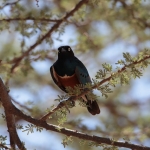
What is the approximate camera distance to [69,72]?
387 cm

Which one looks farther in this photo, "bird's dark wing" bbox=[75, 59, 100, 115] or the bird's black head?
→ the bird's black head

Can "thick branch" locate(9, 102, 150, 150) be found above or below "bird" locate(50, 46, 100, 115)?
below

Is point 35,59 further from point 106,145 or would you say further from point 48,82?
point 48,82

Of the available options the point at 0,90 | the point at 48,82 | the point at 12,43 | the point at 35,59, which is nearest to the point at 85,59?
the point at 48,82

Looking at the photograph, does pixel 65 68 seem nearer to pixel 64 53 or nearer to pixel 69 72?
pixel 69 72

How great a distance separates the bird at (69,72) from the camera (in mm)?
3701

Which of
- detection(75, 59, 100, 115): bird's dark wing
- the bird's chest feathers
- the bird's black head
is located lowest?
detection(75, 59, 100, 115): bird's dark wing

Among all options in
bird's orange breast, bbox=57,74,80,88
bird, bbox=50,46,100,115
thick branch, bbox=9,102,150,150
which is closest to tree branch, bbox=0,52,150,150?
thick branch, bbox=9,102,150,150

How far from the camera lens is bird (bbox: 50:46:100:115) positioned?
3701 mm

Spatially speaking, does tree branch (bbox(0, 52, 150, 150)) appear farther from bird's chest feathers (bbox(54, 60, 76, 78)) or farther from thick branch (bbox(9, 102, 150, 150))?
bird's chest feathers (bbox(54, 60, 76, 78))

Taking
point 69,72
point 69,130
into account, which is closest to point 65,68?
point 69,72

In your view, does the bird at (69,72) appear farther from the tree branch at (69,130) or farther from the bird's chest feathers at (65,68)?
the tree branch at (69,130)

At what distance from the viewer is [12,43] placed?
7.80m

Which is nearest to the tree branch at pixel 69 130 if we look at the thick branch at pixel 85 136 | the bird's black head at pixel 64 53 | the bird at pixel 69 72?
the thick branch at pixel 85 136
